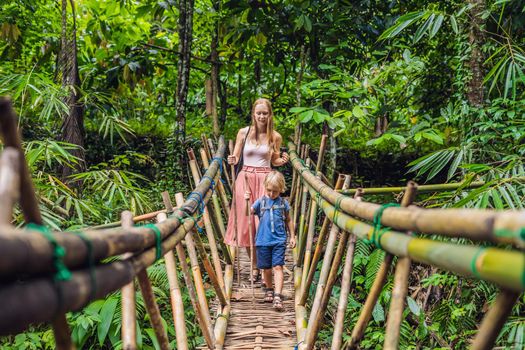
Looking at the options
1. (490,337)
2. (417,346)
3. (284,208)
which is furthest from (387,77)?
(490,337)

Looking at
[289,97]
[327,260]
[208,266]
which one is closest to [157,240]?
[327,260]

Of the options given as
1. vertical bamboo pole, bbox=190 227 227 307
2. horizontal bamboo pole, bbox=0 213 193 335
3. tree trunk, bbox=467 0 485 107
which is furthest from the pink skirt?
horizontal bamboo pole, bbox=0 213 193 335

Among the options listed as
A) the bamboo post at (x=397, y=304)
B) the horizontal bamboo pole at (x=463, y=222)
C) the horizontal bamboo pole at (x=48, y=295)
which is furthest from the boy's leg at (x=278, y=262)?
the horizontal bamboo pole at (x=48, y=295)

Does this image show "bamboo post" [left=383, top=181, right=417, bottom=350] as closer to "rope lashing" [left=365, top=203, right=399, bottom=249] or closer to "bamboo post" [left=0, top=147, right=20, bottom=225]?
"rope lashing" [left=365, top=203, right=399, bottom=249]

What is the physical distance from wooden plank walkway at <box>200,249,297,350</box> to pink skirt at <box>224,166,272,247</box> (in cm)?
30

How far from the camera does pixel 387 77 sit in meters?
4.23

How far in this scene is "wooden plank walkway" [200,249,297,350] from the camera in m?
2.68

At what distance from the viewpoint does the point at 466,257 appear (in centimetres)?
87

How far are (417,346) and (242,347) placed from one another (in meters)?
1.37

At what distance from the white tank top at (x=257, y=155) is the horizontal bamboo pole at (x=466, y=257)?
2.55 m

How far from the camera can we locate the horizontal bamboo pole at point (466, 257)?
73cm

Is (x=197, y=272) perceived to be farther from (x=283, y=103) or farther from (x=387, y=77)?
(x=283, y=103)

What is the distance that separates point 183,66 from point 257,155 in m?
1.73

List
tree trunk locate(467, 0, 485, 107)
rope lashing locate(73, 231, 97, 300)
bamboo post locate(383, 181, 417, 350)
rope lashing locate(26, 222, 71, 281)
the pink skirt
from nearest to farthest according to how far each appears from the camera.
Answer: rope lashing locate(26, 222, 71, 281) → rope lashing locate(73, 231, 97, 300) → bamboo post locate(383, 181, 417, 350) → tree trunk locate(467, 0, 485, 107) → the pink skirt
